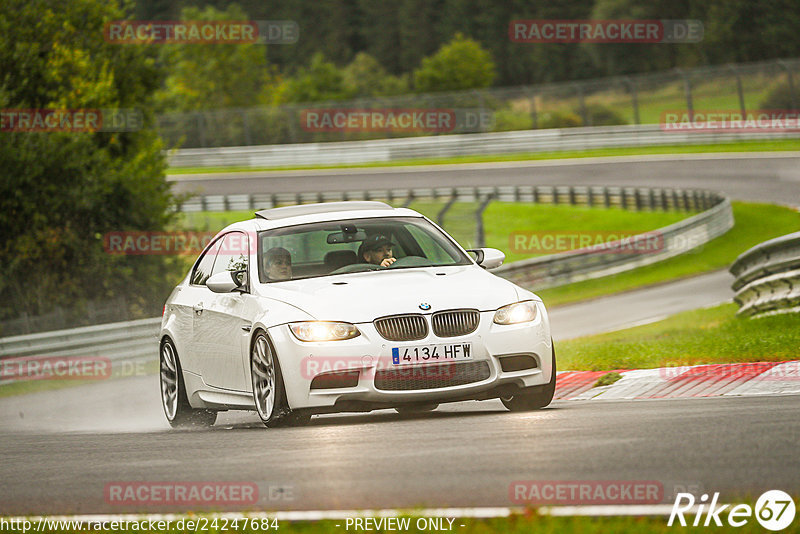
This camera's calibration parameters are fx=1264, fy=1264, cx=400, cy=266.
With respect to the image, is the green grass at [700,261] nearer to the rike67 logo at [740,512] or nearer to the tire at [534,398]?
the tire at [534,398]

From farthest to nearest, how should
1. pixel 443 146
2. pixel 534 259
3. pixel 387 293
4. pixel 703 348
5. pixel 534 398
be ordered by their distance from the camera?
pixel 443 146, pixel 534 259, pixel 703 348, pixel 534 398, pixel 387 293

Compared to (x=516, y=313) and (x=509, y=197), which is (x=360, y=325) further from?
(x=509, y=197)

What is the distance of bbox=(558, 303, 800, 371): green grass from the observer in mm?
11469

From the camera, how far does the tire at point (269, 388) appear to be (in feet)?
28.0

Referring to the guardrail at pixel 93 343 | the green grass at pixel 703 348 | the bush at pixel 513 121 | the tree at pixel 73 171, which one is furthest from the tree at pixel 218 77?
the green grass at pixel 703 348

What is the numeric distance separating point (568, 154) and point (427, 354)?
43.1 m

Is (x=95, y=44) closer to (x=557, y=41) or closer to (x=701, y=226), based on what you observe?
(x=701, y=226)

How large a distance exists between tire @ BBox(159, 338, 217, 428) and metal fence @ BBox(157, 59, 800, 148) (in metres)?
36.3

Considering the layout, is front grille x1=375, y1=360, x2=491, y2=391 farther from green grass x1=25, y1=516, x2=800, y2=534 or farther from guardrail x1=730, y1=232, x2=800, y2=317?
guardrail x1=730, y1=232, x2=800, y2=317

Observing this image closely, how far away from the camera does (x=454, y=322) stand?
27.8 ft

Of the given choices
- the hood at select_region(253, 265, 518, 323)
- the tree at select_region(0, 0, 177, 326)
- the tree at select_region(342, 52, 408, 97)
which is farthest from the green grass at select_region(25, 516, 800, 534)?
the tree at select_region(342, 52, 408, 97)

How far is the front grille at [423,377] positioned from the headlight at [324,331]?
0.33 metres

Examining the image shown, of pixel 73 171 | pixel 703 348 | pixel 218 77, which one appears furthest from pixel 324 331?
pixel 218 77

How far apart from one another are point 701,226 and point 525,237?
20.3 feet
